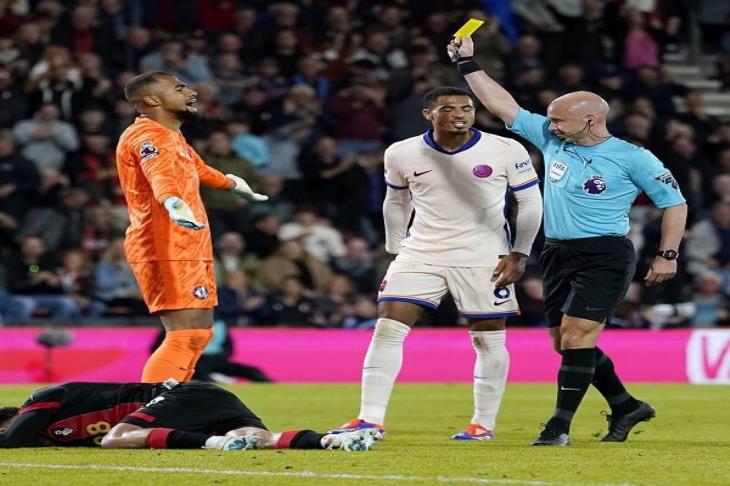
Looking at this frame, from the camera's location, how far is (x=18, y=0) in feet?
61.8

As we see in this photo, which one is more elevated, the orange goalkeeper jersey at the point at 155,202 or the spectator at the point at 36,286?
the orange goalkeeper jersey at the point at 155,202

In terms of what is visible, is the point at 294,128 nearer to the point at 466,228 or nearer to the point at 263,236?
the point at 263,236

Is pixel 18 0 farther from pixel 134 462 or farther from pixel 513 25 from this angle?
pixel 134 462

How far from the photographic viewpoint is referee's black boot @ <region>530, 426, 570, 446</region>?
8.16 metres

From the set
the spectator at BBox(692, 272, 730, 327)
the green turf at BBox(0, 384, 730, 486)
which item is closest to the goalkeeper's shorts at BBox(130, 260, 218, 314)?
the green turf at BBox(0, 384, 730, 486)

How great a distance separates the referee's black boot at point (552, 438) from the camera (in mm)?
8164

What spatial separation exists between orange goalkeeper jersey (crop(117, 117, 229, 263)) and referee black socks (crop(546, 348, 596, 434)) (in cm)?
205

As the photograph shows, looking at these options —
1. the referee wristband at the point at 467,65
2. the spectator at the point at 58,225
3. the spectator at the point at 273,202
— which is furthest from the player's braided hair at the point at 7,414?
the spectator at the point at 273,202

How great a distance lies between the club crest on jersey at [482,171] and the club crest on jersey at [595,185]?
1.74 ft

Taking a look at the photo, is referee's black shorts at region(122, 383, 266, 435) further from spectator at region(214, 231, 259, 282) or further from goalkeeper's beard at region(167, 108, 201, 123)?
spectator at region(214, 231, 259, 282)

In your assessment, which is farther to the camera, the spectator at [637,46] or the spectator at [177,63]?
the spectator at [637,46]

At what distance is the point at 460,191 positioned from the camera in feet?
28.1

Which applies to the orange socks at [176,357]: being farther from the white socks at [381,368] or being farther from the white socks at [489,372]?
the white socks at [489,372]

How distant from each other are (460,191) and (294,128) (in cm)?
963
